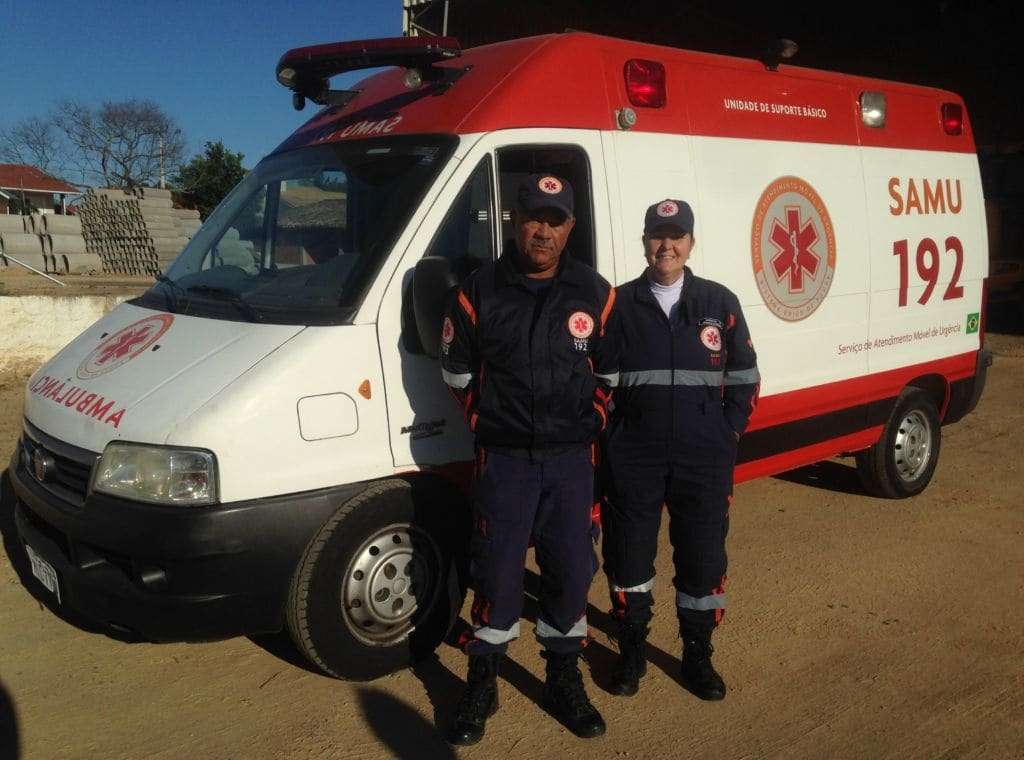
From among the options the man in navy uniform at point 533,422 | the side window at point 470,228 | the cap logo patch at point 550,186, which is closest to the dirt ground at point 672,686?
the man in navy uniform at point 533,422

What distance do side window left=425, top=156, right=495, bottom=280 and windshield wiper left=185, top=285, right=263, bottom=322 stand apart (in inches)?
28.1

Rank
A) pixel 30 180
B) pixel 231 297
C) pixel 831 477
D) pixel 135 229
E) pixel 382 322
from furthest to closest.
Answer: pixel 30 180 < pixel 135 229 < pixel 831 477 < pixel 231 297 < pixel 382 322

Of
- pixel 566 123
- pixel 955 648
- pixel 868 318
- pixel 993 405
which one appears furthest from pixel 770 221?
pixel 993 405

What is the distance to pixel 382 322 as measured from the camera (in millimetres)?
3467

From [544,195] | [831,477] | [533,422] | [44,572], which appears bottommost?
[831,477]

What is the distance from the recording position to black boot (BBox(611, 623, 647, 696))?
11.9ft

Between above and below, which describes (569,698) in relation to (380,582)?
below

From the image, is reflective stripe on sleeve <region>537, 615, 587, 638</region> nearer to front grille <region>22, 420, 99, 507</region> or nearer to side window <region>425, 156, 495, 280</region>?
side window <region>425, 156, 495, 280</region>

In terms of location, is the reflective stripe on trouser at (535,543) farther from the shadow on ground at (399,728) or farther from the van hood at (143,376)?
the van hood at (143,376)

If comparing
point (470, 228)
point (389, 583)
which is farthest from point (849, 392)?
point (389, 583)

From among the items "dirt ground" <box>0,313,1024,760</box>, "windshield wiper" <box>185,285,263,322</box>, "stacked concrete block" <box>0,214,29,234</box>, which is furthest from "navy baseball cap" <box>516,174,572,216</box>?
"stacked concrete block" <box>0,214,29,234</box>

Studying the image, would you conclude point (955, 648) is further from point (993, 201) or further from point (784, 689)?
point (993, 201)

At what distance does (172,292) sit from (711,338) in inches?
A: 92.8

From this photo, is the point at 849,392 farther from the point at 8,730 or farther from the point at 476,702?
the point at 8,730
